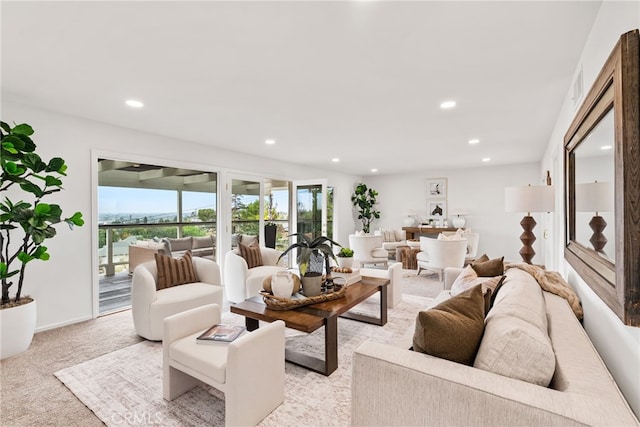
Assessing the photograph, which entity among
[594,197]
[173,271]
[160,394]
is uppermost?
[594,197]

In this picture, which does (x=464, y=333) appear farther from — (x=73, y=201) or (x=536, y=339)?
(x=73, y=201)

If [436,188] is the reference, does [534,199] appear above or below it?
below

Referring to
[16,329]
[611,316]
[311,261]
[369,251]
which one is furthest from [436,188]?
[16,329]

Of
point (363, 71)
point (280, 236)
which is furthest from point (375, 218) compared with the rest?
point (363, 71)

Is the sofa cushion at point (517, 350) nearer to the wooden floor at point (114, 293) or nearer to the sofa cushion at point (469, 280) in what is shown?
the sofa cushion at point (469, 280)

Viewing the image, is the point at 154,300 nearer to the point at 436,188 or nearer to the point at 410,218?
the point at 410,218

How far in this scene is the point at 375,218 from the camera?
29.4 ft

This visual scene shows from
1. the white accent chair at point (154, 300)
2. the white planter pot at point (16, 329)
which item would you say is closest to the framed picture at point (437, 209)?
the white accent chair at point (154, 300)

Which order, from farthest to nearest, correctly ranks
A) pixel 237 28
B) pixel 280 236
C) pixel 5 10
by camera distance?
pixel 280 236 < pixel 237 28 < pixel 5 10

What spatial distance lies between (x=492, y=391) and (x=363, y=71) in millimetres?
2213

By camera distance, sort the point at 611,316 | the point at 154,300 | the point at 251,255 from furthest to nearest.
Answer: the point at 251,255 → the point at 154,300 → the point at 611,316

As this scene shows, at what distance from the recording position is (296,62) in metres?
2.24

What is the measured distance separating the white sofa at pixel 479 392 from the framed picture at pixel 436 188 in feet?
23.2

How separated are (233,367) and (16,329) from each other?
90.8 inches
